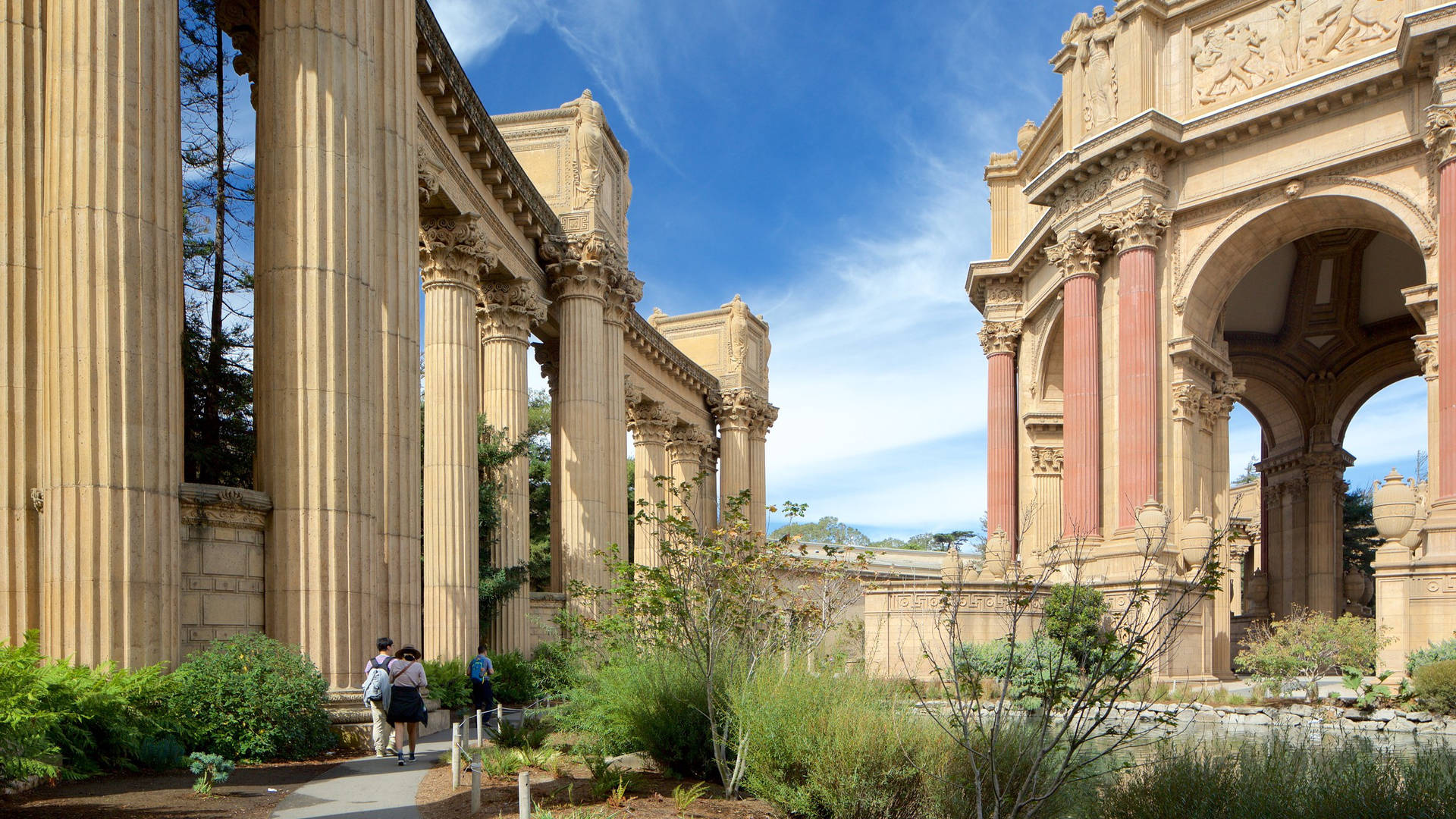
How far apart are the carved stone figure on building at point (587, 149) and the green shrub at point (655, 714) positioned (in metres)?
18.5

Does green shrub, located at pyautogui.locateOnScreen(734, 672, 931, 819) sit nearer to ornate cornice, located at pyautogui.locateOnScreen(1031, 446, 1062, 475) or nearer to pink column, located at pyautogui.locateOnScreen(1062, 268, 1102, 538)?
pink column, located at pyautogui.locateOnScreen(1062, 268, 1102, 538)

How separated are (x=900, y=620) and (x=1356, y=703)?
30.8 ft

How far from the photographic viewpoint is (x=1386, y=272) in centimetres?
4622

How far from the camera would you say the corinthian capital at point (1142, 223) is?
34.1 metres

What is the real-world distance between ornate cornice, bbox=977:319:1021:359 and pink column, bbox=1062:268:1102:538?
8.87 meters

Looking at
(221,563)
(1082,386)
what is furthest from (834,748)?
(1082,386)

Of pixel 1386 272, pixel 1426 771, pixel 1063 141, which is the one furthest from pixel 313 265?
pixel 1386 272

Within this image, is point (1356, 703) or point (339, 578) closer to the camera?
point (339, 578)

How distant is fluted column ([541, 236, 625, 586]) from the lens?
98.7ft

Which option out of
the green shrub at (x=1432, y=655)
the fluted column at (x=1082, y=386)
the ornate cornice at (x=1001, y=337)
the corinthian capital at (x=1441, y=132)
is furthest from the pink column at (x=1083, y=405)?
the green shrub at (x=1432, y=655)

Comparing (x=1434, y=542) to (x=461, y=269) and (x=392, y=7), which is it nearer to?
(x=461, y=269)

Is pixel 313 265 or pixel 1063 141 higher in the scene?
pixel 1063 141

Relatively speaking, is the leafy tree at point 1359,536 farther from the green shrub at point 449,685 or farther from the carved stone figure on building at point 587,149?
the green shrub at point 449,685

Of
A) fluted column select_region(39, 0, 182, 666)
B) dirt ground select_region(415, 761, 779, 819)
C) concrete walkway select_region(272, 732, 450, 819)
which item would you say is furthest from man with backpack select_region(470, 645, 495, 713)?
dirt ground select_region(415, 761, 779, 819)
